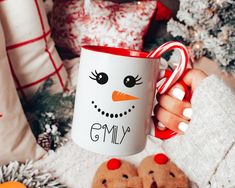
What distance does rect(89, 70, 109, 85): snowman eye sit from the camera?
521mm

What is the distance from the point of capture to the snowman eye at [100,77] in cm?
52

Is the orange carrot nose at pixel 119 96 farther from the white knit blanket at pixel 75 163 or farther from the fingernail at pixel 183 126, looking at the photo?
the white knit blanket at pixel 75 163

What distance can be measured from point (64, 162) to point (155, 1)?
589mm

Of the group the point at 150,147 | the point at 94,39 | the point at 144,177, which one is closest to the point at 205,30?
the point at 94,39

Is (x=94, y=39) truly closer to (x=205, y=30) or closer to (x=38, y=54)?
(x=38, y=54)

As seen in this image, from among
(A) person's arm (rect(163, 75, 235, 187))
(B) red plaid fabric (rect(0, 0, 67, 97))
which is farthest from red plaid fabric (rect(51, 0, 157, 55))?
(A) person's arm (rect(163, 75, 235, 187))

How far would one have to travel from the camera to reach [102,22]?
3.78ft

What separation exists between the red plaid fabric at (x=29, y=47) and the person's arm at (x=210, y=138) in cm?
48

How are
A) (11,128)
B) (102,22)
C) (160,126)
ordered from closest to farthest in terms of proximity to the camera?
(160,126) → (11,128) → (102,22)

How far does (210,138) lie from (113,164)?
31 centimetres

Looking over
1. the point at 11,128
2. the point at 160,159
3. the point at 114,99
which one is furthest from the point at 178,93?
the point at 11,128

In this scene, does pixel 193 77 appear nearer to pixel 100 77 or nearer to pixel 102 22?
pixel 100 77

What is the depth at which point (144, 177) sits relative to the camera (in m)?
0.87

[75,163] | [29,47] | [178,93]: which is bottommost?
[75,163]
